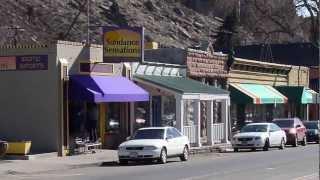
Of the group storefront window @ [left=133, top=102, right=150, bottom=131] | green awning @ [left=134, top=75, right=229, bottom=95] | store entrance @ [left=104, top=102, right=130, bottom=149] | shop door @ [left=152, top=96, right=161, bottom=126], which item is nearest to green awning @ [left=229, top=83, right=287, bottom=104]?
green awning @ [left=134, top=75, right=229, bottom=95]

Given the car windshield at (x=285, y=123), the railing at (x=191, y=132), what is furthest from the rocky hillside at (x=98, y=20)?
the car windshield at (x=285, y=123)

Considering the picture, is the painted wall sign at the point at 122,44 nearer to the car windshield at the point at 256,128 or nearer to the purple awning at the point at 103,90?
the purple awning at the point at 103,90

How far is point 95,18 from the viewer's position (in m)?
75.6

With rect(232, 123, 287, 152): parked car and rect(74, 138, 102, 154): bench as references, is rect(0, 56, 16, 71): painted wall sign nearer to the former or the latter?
rect(74, 138, 102, 154): bench

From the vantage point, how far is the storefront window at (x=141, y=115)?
3519cm

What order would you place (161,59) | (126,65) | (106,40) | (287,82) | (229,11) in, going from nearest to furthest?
(106,40) → (126,65) → (161,59) → (287,82) → (229,11)

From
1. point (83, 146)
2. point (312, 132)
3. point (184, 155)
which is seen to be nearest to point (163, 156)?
point (184, 155)

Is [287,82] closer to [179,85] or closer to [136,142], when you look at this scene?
[179,85]

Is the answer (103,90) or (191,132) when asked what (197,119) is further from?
(103,90)

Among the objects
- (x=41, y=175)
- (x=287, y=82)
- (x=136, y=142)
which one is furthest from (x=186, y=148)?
(x=287, y=82)

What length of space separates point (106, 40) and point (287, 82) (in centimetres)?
2925

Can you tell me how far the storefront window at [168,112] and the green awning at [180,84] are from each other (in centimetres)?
113

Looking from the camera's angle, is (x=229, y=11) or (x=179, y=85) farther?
(x=229, y=11)

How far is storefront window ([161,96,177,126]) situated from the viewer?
1481 inches
